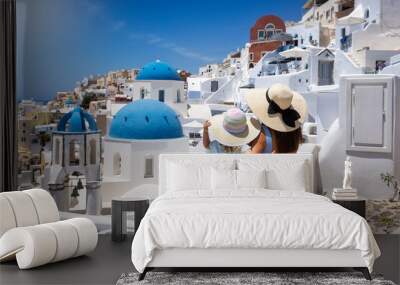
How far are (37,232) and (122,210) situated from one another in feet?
4.72

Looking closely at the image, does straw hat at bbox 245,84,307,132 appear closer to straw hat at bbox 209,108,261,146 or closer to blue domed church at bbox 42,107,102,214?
straw hat at bbox 209,108,261,146

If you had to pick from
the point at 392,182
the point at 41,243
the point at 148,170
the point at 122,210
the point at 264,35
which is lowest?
the point at 41,243

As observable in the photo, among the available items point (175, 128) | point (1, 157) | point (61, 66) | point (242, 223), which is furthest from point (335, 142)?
point (1, 157)

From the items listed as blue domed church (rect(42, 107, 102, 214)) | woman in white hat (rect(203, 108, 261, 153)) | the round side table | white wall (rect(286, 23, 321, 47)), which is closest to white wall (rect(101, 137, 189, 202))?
blue domed church (rect(42, 107, 102, 214))

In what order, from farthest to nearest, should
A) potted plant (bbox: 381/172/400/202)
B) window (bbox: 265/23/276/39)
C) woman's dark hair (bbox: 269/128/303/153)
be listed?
window (bbox: 265/23/276/39) < woman's dark hair (bbox: 269/128/303/153) < potted plant (bbox: 381/172/400/202)

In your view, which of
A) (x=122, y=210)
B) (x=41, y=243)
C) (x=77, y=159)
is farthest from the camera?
(x=77, y=159)

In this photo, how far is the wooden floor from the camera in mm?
4867

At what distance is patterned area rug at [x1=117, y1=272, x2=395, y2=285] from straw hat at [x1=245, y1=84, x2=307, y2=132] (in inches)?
91.0

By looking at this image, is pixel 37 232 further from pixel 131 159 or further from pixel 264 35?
pixel 264 35

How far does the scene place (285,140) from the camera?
702 centimetres

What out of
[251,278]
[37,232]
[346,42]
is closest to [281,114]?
[346,42]

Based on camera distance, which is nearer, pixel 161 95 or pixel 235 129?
pixel 235 129

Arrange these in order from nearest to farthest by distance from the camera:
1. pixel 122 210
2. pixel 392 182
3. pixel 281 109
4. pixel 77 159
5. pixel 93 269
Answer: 1. pixel 93 269
2. pixel 122 210
3. pixel 392 182
4. pixel 281 109
5. pixel 77 159

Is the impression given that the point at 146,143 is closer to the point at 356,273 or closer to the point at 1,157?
the point at 1,157
